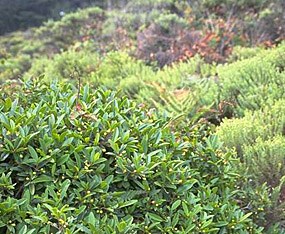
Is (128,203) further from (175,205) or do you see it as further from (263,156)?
(263,156)

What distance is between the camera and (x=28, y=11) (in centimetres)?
1570

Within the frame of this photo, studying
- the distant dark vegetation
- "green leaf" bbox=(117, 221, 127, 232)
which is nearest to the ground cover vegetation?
"green leaf" bbox=(117, 221, 127, 232)

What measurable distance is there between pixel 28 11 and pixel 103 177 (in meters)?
14.6

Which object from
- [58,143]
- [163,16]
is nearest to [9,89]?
[58,143]

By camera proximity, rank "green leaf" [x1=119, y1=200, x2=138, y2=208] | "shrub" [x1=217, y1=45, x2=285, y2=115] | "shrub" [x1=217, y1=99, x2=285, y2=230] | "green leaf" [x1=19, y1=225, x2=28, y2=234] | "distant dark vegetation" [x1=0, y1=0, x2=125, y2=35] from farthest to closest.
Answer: "distant dark vegetation" [x1=0, y1=0, x2=125, y2=35] → "shrub" [x1=217, y1=45, x2=285, y2=115] → "shrub" [x1=217, y1=99, x2=285, y2=230] → "green leaf" [x1=119, y1=200, x2=138, y2=208] → "green leaf" [x1=19, y1=225, x2=28, y2=234]

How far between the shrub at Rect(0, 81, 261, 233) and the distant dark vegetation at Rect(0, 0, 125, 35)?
A: 43.3ft

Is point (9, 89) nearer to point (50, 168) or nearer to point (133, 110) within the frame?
point (133, 110)

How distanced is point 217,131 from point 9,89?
152 cm

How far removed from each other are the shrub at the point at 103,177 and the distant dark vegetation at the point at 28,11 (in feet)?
43.3

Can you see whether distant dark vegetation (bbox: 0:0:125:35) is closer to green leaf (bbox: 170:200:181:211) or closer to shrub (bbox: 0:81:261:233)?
shrub (bbox: 0:81:261:233)

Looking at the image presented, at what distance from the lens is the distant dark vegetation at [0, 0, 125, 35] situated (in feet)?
50.0

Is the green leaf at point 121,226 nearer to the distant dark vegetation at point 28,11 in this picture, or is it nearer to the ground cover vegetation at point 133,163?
the ground cover vegetation at point 133,163

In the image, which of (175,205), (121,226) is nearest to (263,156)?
(175,205)

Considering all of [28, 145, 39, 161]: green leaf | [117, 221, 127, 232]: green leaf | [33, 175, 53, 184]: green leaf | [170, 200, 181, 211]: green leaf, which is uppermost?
[28, 145, 39, 161]: green leaf
